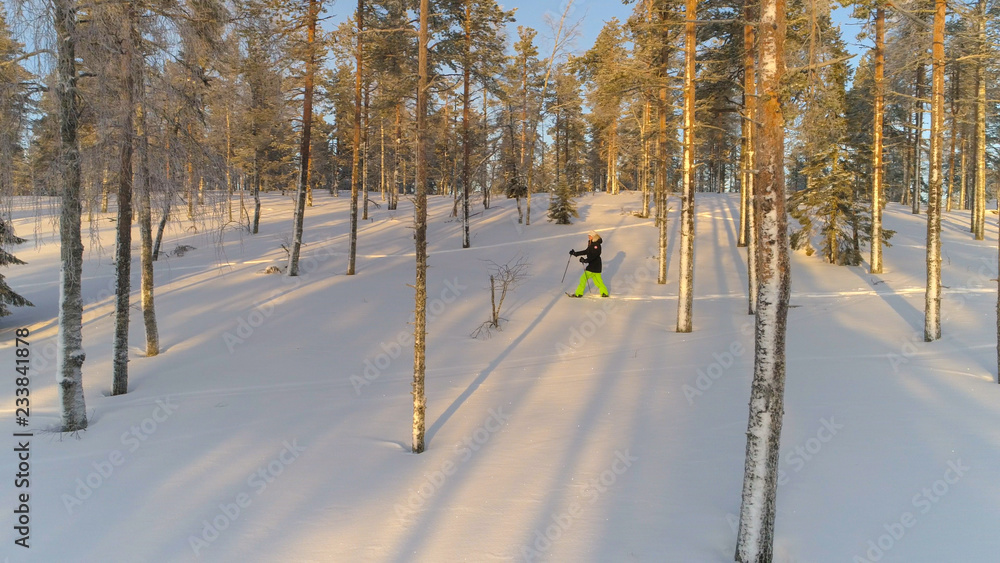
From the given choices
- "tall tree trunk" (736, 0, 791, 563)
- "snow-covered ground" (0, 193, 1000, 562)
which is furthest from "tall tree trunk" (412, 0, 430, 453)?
"tall tree trunk" (736, 0, 791, 563)

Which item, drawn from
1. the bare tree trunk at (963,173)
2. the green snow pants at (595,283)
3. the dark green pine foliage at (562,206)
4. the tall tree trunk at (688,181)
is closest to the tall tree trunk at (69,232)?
the tall tree trunk at (688,181)

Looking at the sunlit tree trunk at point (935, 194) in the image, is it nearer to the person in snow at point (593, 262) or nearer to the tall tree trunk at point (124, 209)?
the person in snow at point (593, 262)

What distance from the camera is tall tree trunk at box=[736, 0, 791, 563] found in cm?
410

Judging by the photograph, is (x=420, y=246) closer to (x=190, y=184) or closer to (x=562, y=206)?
(x=190, y=184)

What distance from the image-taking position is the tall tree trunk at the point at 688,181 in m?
11.7

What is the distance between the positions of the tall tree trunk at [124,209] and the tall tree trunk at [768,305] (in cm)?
868

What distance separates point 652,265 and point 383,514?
1644cm

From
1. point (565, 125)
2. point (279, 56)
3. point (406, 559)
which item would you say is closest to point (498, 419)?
point (406, 559)

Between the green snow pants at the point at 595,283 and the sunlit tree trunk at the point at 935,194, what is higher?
the sunlit tree trunk at the point at 935,194

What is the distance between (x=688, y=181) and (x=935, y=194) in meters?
4.91

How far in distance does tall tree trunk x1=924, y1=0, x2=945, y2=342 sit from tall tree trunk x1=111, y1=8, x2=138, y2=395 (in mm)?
14632

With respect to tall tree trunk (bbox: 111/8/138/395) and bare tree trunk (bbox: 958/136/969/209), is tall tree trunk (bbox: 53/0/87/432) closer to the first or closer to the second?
tall tree trunk (bbox: 111/8/138/395)

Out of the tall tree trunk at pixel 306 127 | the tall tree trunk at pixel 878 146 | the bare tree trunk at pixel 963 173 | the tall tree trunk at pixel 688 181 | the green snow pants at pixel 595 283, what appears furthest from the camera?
the bare tree trunk at pixel 963 173

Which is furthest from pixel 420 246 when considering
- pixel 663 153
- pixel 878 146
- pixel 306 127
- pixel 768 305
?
pixel 878 146
